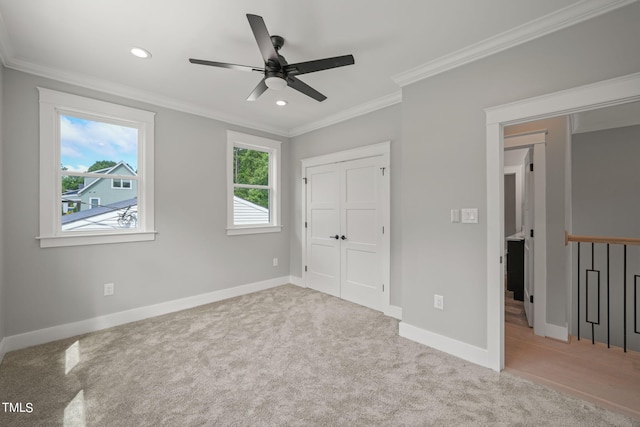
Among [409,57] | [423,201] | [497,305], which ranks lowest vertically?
[497,305]

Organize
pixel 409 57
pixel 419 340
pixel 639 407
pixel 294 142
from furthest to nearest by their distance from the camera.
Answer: pixel 294 142 → pixel 419 340 → pixel 409 57 → pixel 639 407

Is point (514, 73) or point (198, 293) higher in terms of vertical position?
point (514, 73)

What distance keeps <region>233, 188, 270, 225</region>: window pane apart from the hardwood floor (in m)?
3.66

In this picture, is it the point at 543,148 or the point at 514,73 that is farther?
the point at 543,148

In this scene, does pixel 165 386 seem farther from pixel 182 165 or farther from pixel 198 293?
pixel 182 165

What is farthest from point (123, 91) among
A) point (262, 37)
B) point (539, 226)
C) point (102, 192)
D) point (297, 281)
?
point (539, 226)

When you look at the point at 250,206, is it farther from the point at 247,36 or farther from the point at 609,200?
the point at 609,200

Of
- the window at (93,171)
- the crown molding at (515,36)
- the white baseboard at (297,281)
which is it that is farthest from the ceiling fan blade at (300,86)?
the white baseboard at (297,281)

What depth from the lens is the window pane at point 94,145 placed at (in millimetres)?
2918

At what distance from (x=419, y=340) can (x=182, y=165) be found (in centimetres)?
352

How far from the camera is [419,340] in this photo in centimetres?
275

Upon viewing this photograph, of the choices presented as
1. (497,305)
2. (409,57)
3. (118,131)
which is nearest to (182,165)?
(118,131)

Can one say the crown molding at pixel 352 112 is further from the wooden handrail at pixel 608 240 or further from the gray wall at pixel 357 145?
the wooden handrail at pixel 608 240

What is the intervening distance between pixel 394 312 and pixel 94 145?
13.1ft
